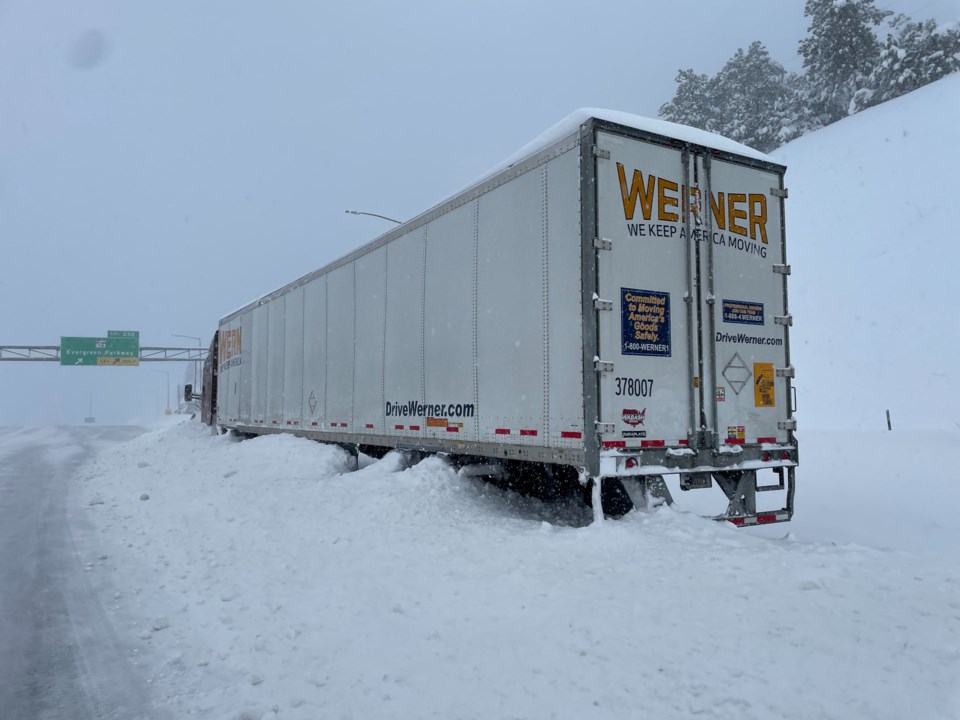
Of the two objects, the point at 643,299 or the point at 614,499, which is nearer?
the point at 643,299

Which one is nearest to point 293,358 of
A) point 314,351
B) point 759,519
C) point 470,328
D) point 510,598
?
point 314,351

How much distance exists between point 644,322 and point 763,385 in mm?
1985

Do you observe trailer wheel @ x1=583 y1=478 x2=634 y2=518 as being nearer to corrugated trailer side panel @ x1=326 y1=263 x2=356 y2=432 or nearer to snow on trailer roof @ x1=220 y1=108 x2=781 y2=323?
snow on trailer roof @ x1=220 y1=108 x2=781 y2=323

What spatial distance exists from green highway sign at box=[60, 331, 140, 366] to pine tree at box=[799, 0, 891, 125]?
56514 millimetres

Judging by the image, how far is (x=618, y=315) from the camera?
6.55m

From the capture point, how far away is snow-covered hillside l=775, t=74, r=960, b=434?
2358 centimetres

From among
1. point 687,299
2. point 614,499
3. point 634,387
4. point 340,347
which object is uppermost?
point 687,299

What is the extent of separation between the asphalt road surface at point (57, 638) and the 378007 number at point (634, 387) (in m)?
4.59

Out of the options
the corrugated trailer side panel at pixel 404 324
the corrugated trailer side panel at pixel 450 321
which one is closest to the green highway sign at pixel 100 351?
the corrugated trailer side panel at pixel 404 324

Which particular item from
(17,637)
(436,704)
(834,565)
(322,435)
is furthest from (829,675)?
(322,435)

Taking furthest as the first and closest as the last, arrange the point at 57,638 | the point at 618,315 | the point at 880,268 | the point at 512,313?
the point at 880,268 → the point at 512,313 → the point at 618,315 → the point at 57,638

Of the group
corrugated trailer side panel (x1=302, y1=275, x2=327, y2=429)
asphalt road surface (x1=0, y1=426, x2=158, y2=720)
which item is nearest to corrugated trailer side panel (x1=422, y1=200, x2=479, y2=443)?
asphalt road surface (x1=0, y1=426, x2=158, y2=720)

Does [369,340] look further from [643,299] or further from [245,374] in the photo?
[245,374]

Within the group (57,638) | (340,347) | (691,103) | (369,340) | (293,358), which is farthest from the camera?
(691,103)
